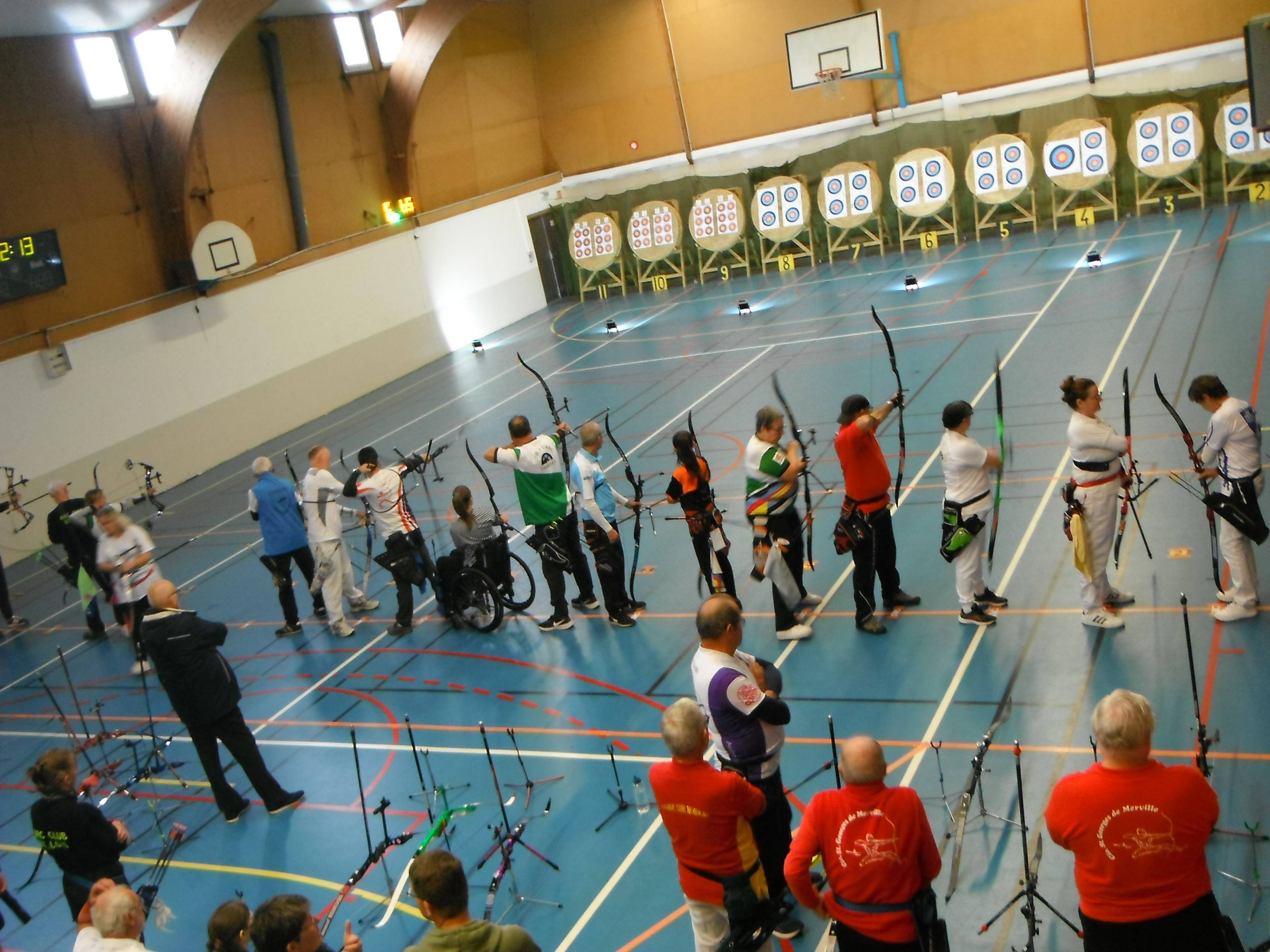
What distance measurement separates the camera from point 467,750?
6.52 m

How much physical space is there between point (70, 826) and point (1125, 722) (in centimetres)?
444

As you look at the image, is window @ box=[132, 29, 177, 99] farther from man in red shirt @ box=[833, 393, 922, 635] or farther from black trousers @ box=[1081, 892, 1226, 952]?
black trousers @ box=[1081, 892, 1226, 952]

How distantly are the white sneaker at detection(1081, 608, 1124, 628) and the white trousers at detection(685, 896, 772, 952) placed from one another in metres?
3.23

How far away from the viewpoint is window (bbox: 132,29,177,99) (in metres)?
16.1

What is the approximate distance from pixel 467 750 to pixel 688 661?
1.52 metres

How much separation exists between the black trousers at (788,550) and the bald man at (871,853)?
361cm

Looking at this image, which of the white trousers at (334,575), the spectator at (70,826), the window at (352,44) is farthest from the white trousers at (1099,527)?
the window at (352,44)

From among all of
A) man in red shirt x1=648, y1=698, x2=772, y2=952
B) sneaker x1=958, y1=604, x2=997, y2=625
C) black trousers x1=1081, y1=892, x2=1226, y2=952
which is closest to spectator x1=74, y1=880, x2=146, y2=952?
man in red shirt x1=648, y1=698, x2=772, y2=952

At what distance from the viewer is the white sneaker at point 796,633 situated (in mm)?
6875

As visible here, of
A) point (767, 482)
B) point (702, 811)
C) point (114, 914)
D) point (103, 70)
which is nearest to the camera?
point (114, 914)

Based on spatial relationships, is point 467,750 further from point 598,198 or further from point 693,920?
point 598,198

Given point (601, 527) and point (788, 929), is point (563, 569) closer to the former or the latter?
point (601, 527)

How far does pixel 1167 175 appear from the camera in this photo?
1817 cm

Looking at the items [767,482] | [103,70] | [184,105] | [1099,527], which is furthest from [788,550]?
[103,70]
